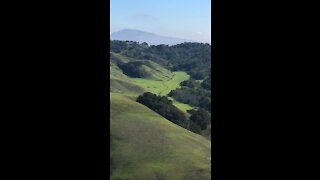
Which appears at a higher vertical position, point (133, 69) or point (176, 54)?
point (176, 54)

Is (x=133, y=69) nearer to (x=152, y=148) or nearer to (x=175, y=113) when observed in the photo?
(x=175, y=113)

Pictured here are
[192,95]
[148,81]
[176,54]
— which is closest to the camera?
[192,95]

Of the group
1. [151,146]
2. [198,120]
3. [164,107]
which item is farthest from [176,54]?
[151,146]
